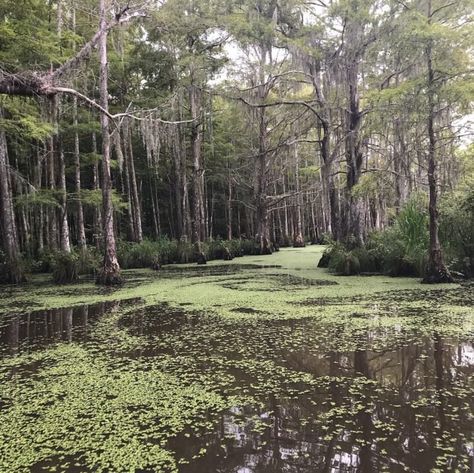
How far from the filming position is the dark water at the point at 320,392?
2.31m

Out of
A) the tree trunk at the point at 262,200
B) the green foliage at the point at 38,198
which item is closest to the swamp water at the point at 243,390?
the green foliage at the point at 38,198

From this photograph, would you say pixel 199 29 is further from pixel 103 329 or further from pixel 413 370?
pixel 413 370

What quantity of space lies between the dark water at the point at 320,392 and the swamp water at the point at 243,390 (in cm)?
1

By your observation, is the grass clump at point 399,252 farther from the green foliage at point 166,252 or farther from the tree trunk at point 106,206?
the green foliage at point 166,252

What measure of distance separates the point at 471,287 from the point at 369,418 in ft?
20.5

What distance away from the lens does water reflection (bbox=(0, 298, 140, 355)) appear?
16.9 ft

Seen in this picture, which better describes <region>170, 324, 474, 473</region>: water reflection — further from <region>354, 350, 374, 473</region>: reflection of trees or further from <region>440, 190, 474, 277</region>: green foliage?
<region>440, 190, 474, 277</region>: green foliage

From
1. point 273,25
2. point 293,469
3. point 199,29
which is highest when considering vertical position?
point 199,29

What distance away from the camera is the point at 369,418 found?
2.74m

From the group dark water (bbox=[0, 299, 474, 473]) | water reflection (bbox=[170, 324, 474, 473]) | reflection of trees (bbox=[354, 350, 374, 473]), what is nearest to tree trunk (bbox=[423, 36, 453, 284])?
dark water (bbox=[0, 299, 474, 473])

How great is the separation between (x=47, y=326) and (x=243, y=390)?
3853mm

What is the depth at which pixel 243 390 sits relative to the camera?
332 cm

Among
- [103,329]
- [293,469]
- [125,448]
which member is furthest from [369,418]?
[103,329]

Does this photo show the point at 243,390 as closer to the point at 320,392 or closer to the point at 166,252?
the point at 320,392
